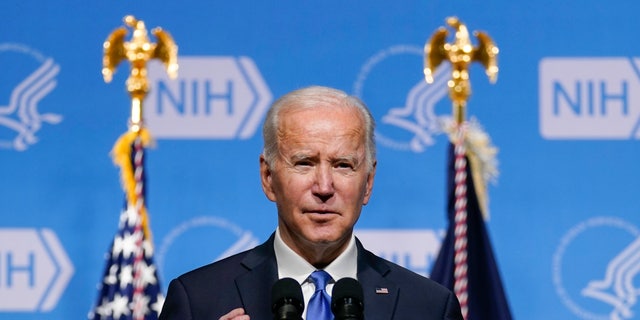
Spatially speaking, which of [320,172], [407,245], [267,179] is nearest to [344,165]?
[320,172]

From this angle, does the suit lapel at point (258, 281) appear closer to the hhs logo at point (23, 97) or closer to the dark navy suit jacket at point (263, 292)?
the dark navy suit jacket at point (263, 292)

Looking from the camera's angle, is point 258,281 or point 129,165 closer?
point 258,281

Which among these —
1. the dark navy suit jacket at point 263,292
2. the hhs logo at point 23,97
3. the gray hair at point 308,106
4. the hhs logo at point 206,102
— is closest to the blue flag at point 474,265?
the hhs logo at point 206,102

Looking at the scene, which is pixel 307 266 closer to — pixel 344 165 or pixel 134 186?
pixel 344 165

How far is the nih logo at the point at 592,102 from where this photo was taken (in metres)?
3.95

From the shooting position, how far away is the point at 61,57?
3.97 meters

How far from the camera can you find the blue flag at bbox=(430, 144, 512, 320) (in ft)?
11.9

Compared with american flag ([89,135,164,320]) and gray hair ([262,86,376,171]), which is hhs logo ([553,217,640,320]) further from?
gray hair ([262,86,376,171])

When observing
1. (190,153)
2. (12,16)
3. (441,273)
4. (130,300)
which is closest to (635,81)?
(441,273)

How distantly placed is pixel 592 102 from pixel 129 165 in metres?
1.58

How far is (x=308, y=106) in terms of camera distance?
199 cm

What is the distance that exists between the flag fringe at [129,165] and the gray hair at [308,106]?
1.69 meters

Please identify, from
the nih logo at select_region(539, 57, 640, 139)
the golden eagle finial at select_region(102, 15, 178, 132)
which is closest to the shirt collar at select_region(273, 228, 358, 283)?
the golden eagle finial at select_region(102, 15, 178, 132)

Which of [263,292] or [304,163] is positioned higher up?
[304,163]
